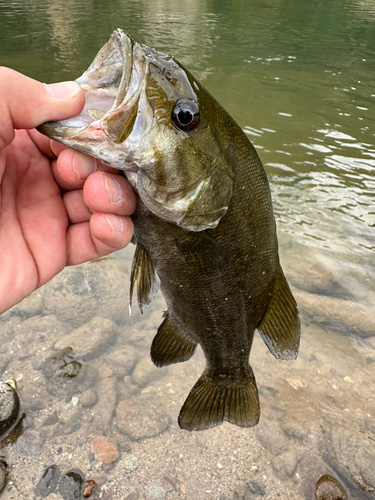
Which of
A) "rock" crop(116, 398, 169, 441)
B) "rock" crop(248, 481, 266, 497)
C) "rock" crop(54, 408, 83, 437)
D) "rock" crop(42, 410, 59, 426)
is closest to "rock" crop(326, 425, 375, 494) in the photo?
"rock" crop(248, 481, 266, 497)

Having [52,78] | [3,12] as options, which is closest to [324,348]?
[52,78]

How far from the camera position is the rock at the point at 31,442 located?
3.47 m

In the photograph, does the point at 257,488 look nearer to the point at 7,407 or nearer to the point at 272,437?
the point at 272,437

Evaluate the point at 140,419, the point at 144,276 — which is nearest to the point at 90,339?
the point at 140,419

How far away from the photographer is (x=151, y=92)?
5.52 ft

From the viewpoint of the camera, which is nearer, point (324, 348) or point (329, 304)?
point (324, 348)

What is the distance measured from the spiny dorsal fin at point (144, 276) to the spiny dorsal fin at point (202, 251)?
232 mm

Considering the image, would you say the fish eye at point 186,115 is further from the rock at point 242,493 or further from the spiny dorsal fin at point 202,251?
the rock at point 242,493

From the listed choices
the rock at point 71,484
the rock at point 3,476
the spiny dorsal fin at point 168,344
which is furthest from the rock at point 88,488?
the spiny dorsal fin at point 168,344

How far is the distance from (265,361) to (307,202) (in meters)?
3.65

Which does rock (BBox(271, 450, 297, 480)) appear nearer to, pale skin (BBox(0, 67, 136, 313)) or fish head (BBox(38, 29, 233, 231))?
pale skin (BBox(0, 67, 136, 313))

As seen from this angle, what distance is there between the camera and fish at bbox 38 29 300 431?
5.49 feet

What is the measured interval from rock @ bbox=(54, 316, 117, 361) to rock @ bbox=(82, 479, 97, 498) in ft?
4.19

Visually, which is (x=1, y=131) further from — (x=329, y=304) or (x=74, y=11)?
(x=74, y=11)
